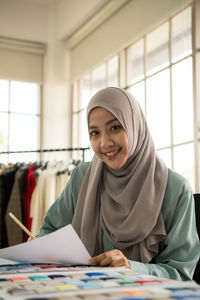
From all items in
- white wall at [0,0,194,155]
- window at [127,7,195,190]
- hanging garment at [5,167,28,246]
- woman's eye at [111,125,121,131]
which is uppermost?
white wall at [0,0,194,155]

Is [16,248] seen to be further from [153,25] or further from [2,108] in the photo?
[2,108]

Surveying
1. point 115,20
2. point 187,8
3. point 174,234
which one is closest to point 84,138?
point 115,20

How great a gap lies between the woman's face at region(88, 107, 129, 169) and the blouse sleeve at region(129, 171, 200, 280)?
0.19m

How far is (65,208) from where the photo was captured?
1705mm

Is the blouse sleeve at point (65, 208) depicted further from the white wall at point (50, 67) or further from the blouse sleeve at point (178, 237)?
the white wall at point (50, 67)

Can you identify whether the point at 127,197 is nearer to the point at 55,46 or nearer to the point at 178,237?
the point at 178,237

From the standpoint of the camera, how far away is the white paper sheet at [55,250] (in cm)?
93

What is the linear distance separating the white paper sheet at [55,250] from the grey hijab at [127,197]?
43cm

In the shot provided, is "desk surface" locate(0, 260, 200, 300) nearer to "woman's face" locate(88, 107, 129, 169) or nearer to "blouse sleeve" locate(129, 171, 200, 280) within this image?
"blouse sleeve" locate(129, 171, 200, 280)

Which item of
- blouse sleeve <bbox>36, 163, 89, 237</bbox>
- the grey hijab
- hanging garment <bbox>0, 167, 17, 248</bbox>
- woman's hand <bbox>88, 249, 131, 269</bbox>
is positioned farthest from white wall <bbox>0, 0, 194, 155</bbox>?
woman's hand <bbox>88, 249, 131, 269</bbox>

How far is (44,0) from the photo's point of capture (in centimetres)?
510

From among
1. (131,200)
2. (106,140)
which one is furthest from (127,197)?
(106,140)

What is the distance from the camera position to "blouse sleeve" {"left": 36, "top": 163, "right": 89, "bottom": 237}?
1673 millimetres

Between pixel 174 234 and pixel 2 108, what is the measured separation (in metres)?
4.02
